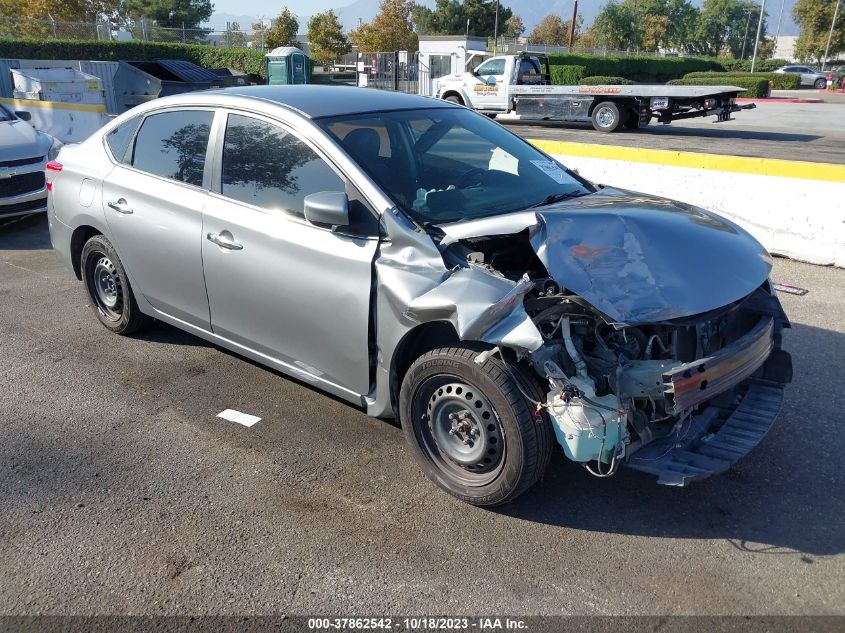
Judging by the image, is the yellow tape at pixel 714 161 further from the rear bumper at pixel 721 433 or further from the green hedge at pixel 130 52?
the green hedge at pixel 130 52

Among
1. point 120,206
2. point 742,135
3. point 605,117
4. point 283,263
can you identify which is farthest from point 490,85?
point 283,263

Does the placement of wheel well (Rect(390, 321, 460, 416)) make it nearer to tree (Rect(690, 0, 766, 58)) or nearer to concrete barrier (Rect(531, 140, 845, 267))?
concrete barrier (Rect(531, 140, 845, 267))

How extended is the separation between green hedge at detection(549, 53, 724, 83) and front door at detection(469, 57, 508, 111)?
20941mm

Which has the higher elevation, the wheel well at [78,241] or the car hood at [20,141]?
the car hood at [20,141]

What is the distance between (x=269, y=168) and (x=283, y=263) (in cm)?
59

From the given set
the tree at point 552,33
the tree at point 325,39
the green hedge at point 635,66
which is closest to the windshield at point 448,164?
the green hedge at point 635,66

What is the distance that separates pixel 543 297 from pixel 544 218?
40cm

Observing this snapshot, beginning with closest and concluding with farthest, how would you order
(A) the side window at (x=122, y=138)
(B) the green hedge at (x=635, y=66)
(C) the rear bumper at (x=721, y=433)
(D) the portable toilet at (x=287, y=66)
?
1. (C) the rear bumper at (x=721, y=433)
2. (A) the side window at (x=122, y=138)
3. (D) the portable toilet at (x=287, y=66)
4. (B) the green hedge at (x=635, y=66)

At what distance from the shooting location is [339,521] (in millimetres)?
A: 3309

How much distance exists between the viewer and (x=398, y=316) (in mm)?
3396

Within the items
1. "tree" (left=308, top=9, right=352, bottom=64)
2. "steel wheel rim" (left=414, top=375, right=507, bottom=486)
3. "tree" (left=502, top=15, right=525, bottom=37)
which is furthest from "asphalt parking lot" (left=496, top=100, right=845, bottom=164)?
"tree" (left=502, top=15, right=525, bottom=37)

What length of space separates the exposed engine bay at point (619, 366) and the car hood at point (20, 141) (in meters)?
7.25

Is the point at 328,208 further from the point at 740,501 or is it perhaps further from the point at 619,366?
the point at 740,501

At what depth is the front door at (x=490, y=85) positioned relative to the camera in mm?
22672
